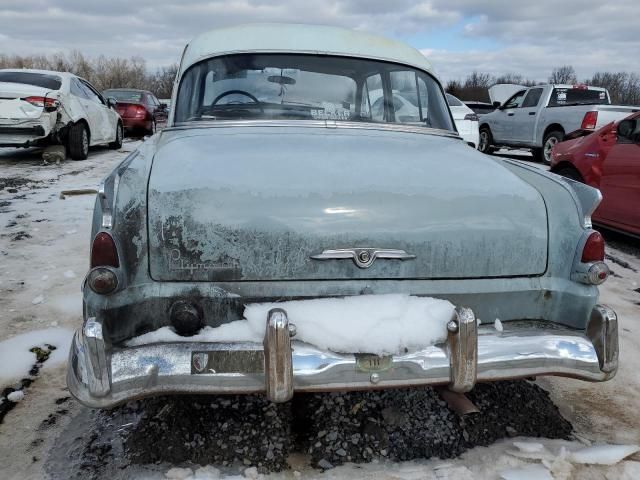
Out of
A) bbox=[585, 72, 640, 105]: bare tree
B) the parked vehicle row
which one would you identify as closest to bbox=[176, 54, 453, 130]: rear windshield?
the parked vehicle row

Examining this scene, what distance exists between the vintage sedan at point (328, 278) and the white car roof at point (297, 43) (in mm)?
1140

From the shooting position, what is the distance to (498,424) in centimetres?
263

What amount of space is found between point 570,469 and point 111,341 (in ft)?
6.10

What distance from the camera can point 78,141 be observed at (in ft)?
33.2

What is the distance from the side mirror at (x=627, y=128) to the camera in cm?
556

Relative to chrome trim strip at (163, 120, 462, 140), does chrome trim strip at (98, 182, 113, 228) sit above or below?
below

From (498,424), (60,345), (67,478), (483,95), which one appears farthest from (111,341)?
(483,95)

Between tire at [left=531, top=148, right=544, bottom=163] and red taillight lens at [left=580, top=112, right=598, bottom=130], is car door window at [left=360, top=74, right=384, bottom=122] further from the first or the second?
tire at [left=531, top=148, right=544, bottom=163]

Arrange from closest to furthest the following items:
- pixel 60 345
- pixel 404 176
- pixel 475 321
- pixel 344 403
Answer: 1. pixel 475 321
2. pixel 404 176
3. pixel 344 403
4. pixel 60 345

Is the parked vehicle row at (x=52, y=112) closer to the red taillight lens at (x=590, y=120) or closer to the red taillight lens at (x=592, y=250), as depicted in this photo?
the red taillight lens at (x=592, y=250)

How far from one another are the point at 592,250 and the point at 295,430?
4.85 ft

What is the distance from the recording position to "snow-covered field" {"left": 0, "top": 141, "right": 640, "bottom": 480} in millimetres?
2260

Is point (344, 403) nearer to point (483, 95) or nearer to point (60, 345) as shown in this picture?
point (60, 345)

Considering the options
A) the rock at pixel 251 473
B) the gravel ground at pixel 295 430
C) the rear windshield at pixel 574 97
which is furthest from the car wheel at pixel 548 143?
the rock at pixel 251 473
